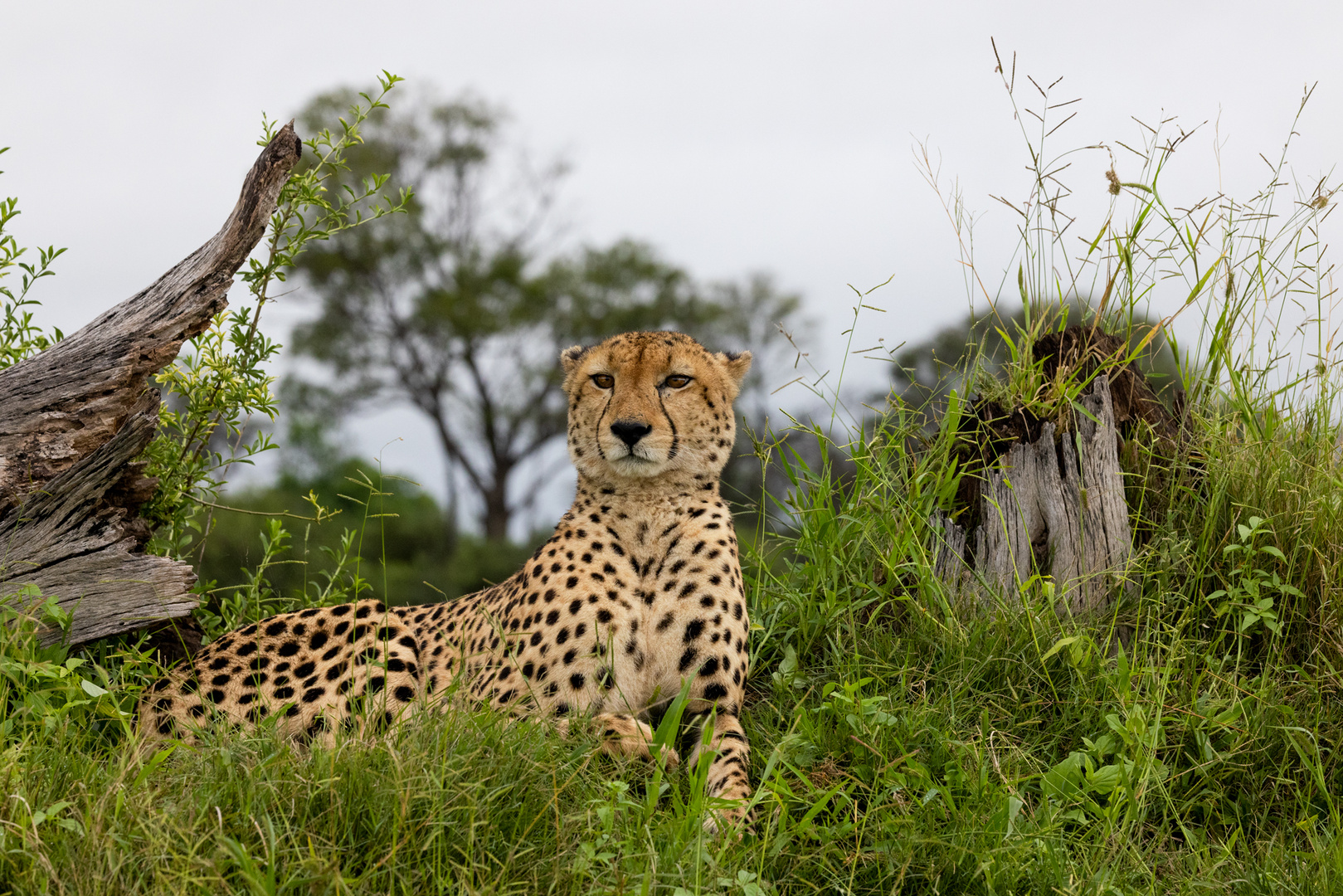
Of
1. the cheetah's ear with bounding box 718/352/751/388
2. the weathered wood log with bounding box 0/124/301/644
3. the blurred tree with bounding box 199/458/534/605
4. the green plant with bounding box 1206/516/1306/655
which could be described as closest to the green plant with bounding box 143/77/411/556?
the weathered wood log with bounding box 0/124/301/644

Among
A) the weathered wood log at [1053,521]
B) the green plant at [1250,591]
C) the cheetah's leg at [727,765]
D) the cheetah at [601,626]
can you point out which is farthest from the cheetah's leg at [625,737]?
the green plant at [1250,591]

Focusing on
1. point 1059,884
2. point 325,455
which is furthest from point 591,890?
point 325,455

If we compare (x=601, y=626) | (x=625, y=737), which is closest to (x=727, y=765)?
(x=625, y=737)

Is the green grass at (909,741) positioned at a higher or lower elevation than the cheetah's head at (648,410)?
lower

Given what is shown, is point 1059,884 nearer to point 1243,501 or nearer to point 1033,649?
point 1033,649

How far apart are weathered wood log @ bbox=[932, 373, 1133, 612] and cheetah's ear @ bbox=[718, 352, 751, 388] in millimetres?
1017

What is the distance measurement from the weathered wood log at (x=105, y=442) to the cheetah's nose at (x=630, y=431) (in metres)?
1.59

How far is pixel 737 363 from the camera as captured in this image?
171 inches

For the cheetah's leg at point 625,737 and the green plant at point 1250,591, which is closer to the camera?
the cheetah's leg at point 625,737

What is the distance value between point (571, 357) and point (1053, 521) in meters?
2.02

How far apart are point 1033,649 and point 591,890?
209 cm

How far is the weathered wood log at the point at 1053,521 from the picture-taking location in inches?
177

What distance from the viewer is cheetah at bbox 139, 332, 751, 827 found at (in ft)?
11.9

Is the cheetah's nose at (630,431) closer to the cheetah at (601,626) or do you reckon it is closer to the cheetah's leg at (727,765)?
the cheetah at (601,626)
